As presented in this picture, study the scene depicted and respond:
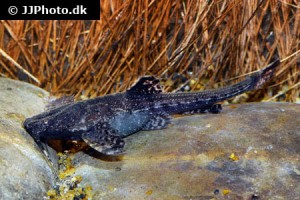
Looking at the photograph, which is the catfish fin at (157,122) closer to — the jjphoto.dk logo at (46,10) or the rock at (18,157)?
the rock at (18,157)

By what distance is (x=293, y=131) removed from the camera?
375 centimetres

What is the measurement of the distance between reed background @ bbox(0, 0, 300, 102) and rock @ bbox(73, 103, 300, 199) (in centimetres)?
86

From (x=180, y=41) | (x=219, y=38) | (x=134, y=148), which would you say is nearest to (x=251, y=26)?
(x=219, y=38)

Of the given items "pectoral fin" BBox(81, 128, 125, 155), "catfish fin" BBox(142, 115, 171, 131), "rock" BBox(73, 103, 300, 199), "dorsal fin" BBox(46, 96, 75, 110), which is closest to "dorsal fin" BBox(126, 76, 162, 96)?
"catfish fin" BBox(142, 115, 171, 131)

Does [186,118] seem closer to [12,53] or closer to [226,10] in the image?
[226,10]

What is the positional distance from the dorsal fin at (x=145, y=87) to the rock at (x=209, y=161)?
42cm

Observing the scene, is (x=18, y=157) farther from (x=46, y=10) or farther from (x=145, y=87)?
(x=46, y=10)

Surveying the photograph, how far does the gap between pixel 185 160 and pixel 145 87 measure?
94 centimetres

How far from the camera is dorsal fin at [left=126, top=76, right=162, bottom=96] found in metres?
3.97

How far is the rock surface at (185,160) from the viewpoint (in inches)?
122

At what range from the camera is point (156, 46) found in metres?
4.59

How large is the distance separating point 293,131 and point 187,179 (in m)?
1.22

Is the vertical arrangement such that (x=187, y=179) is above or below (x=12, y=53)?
below

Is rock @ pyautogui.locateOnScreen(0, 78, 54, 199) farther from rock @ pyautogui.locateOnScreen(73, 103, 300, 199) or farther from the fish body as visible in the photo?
rock @ pyautogui.locateOnScreen(73, 103, 300, 199)
